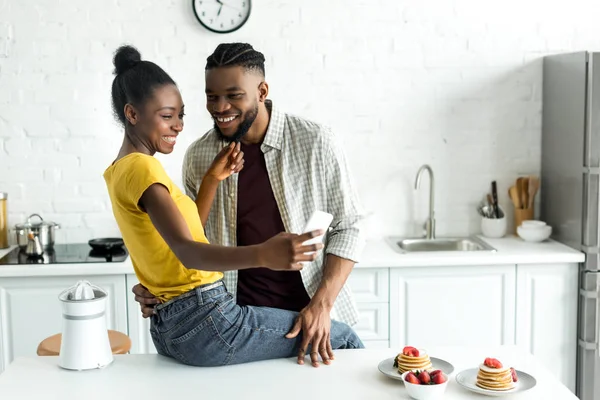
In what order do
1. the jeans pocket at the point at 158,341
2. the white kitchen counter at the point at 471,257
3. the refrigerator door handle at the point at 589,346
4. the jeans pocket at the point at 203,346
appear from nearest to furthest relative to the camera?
the jeans pocket at the point at 203,346 → the jeans pocket at the point at 158,341 → the white kitchen counter at the point at 471,257 → the refrigerator door handle at the point at 589,346

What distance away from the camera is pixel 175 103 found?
2.23m

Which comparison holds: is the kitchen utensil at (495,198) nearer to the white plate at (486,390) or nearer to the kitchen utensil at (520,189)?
the kitchen utensil at (520,189)

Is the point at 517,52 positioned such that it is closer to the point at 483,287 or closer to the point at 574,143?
the point at 574,143

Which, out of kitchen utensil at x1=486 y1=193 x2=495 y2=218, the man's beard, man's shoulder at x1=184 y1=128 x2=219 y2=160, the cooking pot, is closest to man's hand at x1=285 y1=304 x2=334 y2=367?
the man's beard

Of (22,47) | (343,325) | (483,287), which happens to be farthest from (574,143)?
(22,47)

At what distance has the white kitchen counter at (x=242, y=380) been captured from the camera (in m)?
2.07

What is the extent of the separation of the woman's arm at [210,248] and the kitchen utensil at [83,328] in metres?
0.35

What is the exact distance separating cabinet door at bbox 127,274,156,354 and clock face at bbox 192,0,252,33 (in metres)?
1.32

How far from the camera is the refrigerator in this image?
3854 mm

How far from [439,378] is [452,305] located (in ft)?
6.49

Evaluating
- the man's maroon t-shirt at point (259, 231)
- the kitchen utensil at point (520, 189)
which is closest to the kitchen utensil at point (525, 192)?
the kitchen utensil at point (520, 189)

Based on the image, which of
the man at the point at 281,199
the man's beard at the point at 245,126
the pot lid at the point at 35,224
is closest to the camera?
the man's beard at the point at 245,126

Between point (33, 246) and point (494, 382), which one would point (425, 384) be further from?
point (33, 246)

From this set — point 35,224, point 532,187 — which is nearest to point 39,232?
point 35,224
